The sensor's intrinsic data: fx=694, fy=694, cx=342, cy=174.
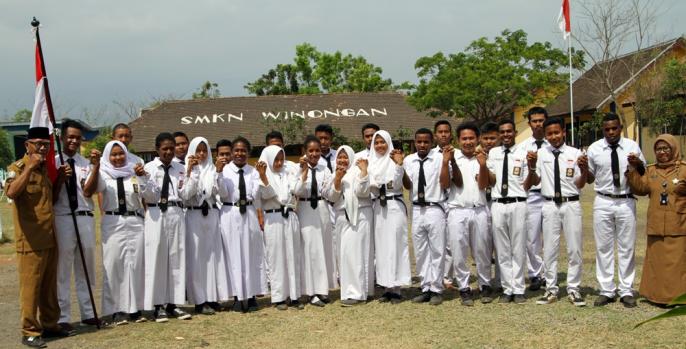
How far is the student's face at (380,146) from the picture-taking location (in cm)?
816

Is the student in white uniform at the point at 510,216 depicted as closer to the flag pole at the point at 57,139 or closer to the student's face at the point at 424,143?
the student's face at the point at 424,143

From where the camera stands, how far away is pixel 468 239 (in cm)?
801

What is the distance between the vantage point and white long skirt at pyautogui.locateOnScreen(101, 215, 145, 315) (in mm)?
7094

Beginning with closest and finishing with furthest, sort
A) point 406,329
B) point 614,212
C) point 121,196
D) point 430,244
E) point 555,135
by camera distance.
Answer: point 406,329, point 121,196, point 614,212, point 555,135, point 430,244

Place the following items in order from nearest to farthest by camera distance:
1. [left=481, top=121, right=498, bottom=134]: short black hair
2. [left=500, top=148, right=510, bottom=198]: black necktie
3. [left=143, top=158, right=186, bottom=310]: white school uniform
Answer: [left=143, top=158, right=186, bottom=310]: white school uniform
[left=500, top=148, right=510, bottom=198]: black necktie
[left=481, top=121, right=498, bottom=134]: short black hair

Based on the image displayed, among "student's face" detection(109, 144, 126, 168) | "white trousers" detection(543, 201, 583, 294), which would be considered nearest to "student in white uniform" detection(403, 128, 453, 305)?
"white trousers" detection(543, 201, 583, 294)

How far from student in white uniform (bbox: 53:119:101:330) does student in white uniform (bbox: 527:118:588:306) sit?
470 centimetres

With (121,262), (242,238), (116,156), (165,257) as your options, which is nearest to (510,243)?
(242,238)

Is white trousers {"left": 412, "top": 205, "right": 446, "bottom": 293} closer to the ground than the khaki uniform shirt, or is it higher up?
closer to the ground

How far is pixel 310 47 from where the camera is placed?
160ft

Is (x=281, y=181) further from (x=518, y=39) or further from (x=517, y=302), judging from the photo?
(x=518, y=39)

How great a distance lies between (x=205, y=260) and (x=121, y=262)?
0.96m

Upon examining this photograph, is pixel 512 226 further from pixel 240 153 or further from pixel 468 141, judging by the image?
pixel 240 153

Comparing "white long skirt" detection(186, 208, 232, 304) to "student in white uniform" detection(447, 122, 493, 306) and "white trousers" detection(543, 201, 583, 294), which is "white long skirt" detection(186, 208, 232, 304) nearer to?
"student in white uniform" detection(447, 122, 493, 306)
